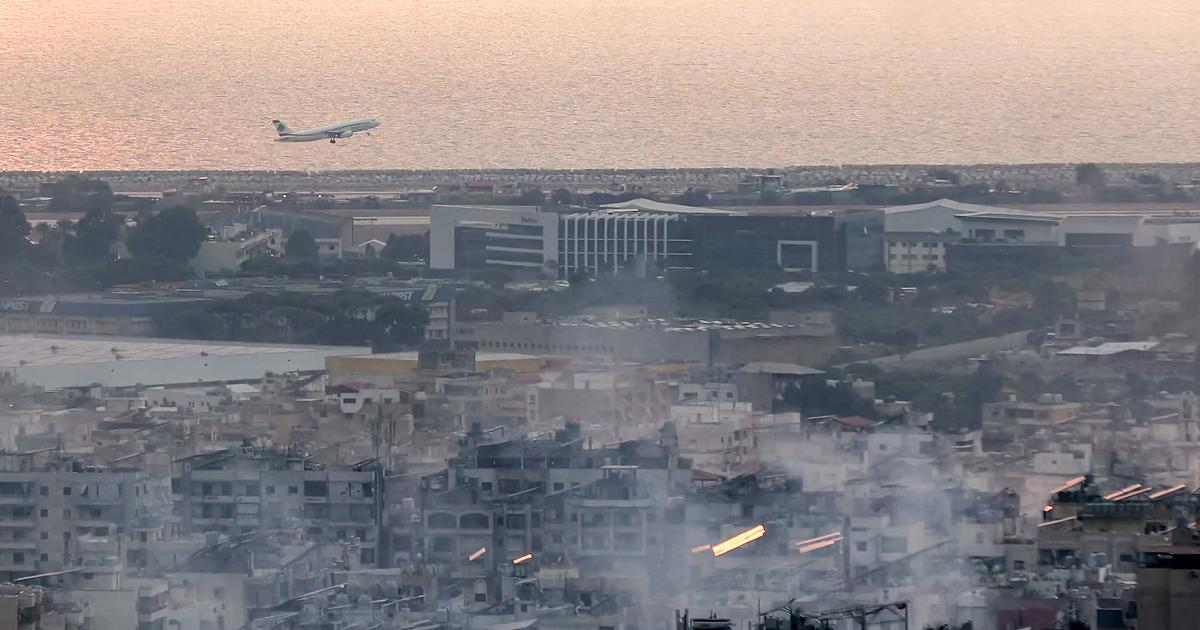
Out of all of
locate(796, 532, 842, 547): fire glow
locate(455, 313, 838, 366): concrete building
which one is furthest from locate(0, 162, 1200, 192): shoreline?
locate(796, 532, 842, 547): fire glow

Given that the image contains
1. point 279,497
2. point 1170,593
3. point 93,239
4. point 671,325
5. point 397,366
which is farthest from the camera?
point 93,239

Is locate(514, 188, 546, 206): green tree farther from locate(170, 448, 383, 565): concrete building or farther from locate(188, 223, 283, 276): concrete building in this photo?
locate(170, 448, 383, 565): concrete building

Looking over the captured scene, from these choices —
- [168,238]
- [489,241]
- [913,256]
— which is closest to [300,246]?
[168,238]

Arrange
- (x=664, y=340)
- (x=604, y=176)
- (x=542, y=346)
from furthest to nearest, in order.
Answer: (x=604, y=176) → (x=542, y=346) → (x=664, y=340)

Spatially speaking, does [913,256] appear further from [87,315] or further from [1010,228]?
[87,315]

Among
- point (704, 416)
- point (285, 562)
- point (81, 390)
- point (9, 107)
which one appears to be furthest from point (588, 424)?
point (9, 107)

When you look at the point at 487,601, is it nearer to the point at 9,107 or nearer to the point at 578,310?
the point at 578,310

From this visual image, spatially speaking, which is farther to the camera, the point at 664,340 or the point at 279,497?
the point at 664,340
